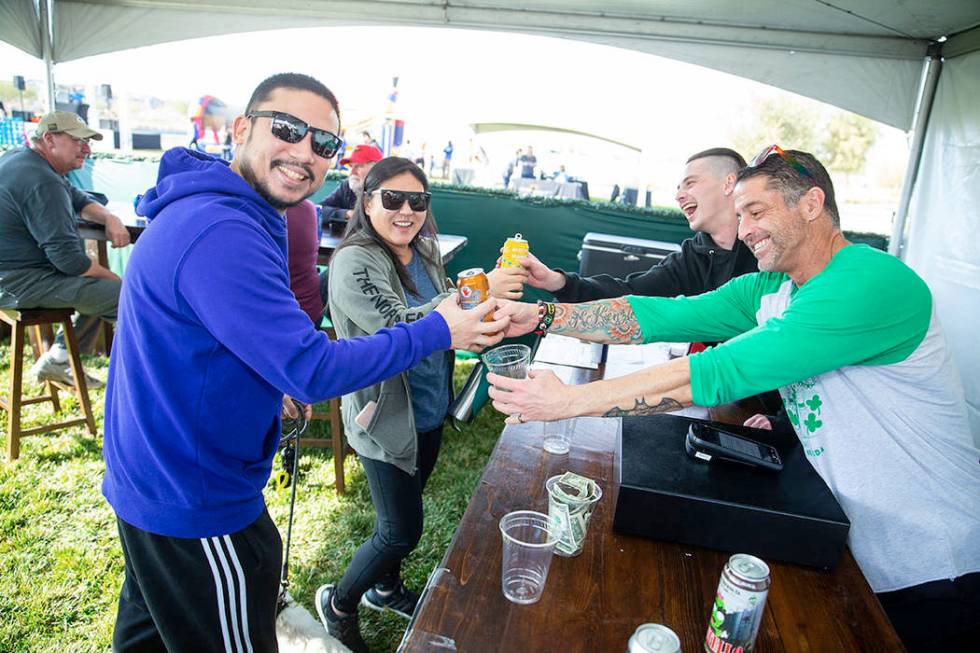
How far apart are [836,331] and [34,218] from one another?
521 centimetres

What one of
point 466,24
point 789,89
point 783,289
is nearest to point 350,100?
point 466,24

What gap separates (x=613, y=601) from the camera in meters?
1.42

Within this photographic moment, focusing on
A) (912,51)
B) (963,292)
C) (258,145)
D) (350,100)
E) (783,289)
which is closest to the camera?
(258,145)

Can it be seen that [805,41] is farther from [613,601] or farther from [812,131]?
[812,131]

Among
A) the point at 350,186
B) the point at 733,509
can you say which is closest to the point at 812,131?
the point at 350,186

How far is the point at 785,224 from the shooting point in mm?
1968

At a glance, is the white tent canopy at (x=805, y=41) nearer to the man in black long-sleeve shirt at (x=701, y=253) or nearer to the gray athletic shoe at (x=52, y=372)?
the man in black long-sleeve shirt at (x=701, y=253)

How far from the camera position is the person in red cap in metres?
6.09

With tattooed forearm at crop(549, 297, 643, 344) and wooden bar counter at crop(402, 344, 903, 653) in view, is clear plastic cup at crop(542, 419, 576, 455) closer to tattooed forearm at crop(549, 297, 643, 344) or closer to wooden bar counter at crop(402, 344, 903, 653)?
wooden bar counter at crop(402, 344, 903, 653)

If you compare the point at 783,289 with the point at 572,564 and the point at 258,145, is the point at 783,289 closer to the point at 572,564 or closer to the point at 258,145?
the point at 572,564

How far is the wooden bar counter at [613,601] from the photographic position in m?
1.31

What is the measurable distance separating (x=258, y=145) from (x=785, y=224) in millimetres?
1697

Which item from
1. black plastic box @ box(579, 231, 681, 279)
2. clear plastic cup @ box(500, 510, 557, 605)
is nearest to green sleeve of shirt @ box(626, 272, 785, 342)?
clear plastic cup @ box(500, 510, 557, 605)

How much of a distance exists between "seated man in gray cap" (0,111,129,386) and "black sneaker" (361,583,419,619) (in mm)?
3484
